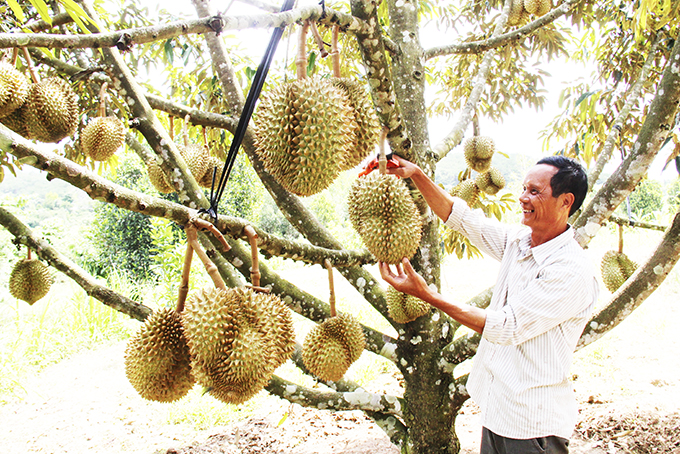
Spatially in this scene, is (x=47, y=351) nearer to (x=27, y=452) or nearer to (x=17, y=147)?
(x=27, y=452)

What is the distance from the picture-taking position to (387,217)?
4.25 ft

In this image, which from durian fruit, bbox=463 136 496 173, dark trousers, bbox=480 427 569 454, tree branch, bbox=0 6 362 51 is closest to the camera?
tree branch, bbox=0 6 362 51

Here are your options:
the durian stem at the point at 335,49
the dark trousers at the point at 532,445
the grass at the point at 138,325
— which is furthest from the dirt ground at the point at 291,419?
the durian stem at the point at 335,49

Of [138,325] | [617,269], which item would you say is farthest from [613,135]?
[138,325]

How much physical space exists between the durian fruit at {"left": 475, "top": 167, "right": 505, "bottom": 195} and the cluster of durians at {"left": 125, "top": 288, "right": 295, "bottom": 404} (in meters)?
2.45

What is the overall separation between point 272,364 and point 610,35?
3.29m

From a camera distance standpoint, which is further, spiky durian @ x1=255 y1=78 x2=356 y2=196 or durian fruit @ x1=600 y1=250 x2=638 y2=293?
durian fruit @ x1=600 y1=250 x2=638 y2=293

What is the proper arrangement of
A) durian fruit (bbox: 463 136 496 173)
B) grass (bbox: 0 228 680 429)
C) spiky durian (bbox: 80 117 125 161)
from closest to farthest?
spiky durian (bbox: 80 117 125 161), durian fruit (bbox: 463 136 496 173), grass (bbox: 0 228 680 429)

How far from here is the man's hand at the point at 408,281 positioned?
1247 mm

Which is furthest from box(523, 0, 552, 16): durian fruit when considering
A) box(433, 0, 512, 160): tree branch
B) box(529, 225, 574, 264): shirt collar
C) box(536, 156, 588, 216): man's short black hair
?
box(529, 225, 574, 264): shirt collar

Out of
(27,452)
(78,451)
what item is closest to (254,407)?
(78,451)

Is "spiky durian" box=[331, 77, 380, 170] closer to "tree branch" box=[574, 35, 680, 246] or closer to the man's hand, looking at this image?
the man's hand

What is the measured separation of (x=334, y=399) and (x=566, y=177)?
4.23ft

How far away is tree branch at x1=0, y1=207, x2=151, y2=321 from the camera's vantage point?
1.56 m
